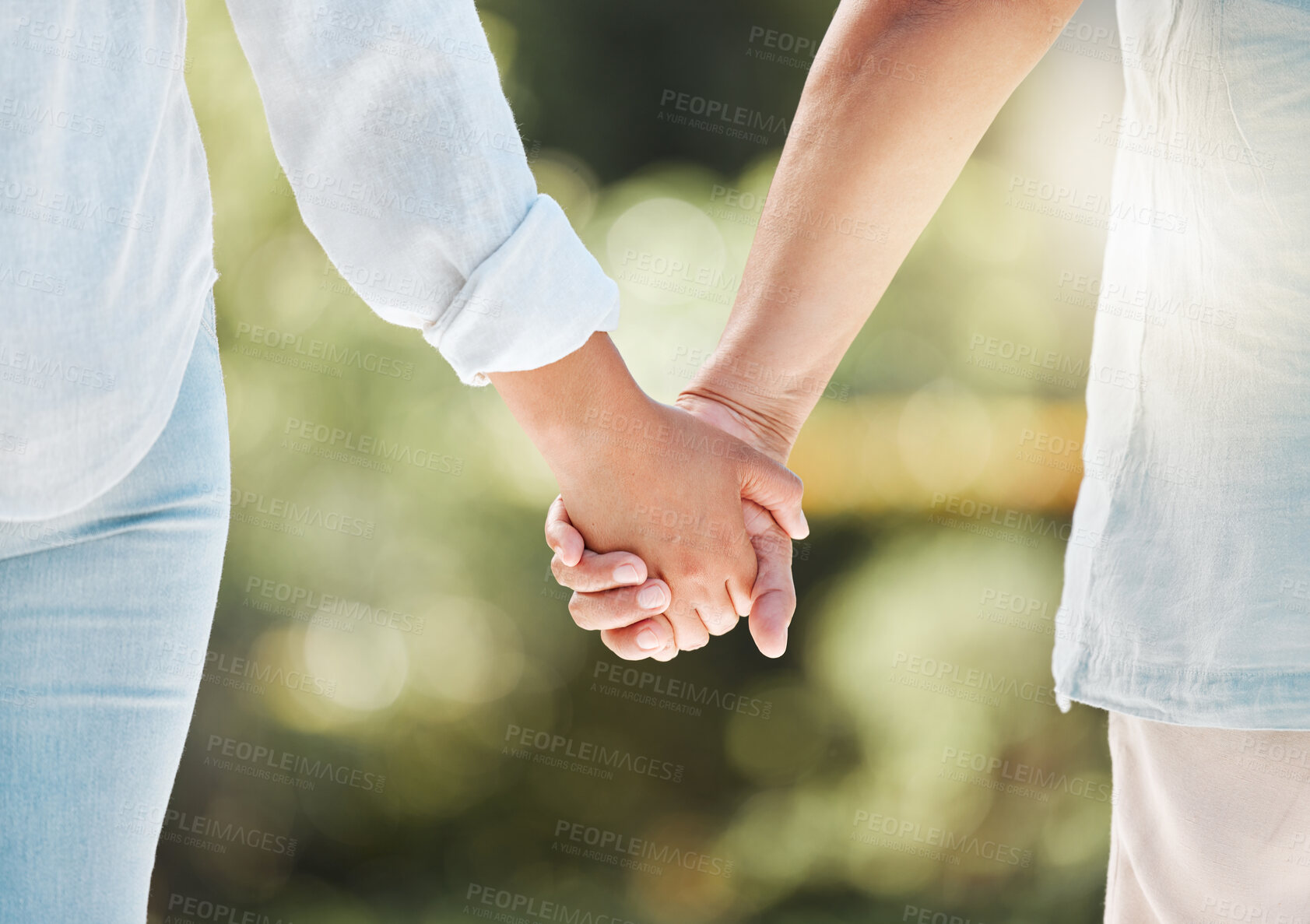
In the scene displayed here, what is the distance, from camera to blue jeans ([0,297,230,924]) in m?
0.69

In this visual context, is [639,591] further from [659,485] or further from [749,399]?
[749,399]

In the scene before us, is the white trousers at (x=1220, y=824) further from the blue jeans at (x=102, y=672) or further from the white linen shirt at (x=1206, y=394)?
the blue jeans at (x=102, y=672)

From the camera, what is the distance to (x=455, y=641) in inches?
81.9

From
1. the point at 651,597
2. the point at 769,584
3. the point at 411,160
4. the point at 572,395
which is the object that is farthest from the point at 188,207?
the point at 769,584

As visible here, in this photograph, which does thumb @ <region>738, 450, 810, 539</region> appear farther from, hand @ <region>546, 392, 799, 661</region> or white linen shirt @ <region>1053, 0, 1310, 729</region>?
white linen shirt @ <region>1053, 0, 1310, 729</region>

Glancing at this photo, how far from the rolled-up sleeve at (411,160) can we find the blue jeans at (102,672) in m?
0.17

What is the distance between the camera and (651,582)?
3.73 feet

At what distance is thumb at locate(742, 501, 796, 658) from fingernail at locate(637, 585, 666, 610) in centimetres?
11

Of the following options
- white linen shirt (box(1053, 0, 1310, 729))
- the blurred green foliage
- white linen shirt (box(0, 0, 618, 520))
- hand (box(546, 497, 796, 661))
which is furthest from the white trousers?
the blurred green foliage

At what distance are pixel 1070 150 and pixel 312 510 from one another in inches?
63.3

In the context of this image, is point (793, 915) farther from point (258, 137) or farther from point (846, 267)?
point (258, 137)

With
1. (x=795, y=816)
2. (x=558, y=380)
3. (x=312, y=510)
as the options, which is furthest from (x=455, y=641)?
(x=558, y=380)

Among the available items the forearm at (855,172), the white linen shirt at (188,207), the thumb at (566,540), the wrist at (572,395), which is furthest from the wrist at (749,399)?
the white linen shirt at (188,207)

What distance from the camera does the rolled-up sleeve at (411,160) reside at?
686 millimetres
